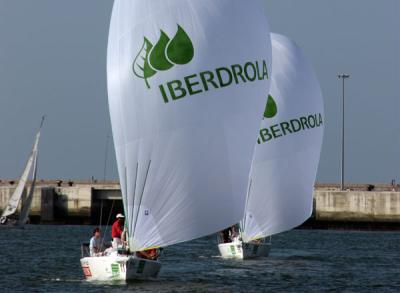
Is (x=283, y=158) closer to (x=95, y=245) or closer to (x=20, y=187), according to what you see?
(x=95, y=245)

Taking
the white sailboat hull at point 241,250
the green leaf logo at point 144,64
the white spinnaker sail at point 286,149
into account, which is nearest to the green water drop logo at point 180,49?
the green leaf logo at point 144,64

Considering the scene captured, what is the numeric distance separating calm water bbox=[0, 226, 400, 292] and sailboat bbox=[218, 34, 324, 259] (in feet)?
4.45

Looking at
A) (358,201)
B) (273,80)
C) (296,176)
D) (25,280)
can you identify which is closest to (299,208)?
(296,176)

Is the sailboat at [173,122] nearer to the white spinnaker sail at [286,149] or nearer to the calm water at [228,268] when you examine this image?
the calm water at [228,268]

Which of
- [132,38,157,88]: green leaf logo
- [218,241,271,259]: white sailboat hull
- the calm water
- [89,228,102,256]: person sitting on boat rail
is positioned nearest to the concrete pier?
the calm water

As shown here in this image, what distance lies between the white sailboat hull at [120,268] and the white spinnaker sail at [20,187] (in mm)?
47116

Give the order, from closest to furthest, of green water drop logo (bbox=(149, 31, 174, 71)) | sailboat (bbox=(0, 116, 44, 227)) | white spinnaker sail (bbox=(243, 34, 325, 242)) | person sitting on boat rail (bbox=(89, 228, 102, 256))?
green water drop logo (bbox=(149, 31, 174, 71))
person sitting on boat rail (bbox=(89, 228, 102, 256))
white spinnaker sail (bbox=(243, 34, 325, 242))
sailboat (bbox=(0, 116, 44, 227))

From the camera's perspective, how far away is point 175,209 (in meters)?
36.8

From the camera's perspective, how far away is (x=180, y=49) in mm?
36781

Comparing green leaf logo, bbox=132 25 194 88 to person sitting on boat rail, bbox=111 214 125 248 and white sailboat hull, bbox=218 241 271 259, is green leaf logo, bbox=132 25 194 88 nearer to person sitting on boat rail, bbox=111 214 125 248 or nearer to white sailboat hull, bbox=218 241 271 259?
person sitting on boat rail, bbox=111 214 125 248

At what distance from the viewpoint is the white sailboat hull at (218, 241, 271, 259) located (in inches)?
2032

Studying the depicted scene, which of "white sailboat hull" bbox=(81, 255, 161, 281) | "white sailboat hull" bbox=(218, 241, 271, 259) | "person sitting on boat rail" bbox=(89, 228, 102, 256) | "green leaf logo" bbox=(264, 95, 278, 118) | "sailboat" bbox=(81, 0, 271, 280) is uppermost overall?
"green leaf logo" bbox=(264, 95, 278, 118)

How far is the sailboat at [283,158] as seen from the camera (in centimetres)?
5150

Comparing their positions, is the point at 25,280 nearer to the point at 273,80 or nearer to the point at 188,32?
the point at 188,32
